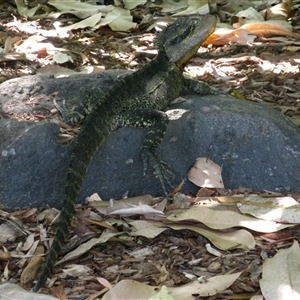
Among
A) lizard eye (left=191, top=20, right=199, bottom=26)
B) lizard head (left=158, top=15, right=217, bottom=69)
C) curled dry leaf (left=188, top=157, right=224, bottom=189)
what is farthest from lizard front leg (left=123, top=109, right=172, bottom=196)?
lizard eye (left=191, top=20, right=199, bottom=26)

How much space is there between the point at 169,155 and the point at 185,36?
1.84 metres

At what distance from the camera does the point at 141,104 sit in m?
5.72

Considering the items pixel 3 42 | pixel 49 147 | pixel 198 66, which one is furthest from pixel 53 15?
pixel 49 147

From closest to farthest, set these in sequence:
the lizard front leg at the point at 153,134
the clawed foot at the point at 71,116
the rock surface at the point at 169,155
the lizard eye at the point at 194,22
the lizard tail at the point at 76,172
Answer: the lizard tail at the point at 76,172 → the rock surface at the point at 169,155 → the lizard front leg at the point at 153,134 → the clawed foot at the point at 71,116 → the lizard eye at the point at 194,22

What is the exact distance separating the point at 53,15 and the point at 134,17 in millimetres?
1191

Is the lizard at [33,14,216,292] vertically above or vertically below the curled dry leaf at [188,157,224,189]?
above

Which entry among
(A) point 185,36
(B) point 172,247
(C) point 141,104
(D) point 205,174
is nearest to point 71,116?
(C) point 141,104

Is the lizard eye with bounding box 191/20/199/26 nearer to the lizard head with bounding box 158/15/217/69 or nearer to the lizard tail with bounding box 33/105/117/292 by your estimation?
the lizard head with bounding box 158/15/217/69

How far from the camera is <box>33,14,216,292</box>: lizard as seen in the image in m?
4.34

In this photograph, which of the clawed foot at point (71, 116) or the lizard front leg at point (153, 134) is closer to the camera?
the lizard front leg at point (153, 134)

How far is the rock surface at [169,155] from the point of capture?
475cm

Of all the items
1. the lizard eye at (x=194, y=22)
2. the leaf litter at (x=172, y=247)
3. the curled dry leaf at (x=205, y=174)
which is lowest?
the curled dry leaf at (x=205, y=174)

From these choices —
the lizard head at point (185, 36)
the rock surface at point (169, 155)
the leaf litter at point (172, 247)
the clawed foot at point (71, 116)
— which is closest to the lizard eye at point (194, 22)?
the lizard head at point (185, 36)

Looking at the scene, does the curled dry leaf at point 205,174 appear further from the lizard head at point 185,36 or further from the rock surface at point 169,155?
the lizard head at point 185,36
